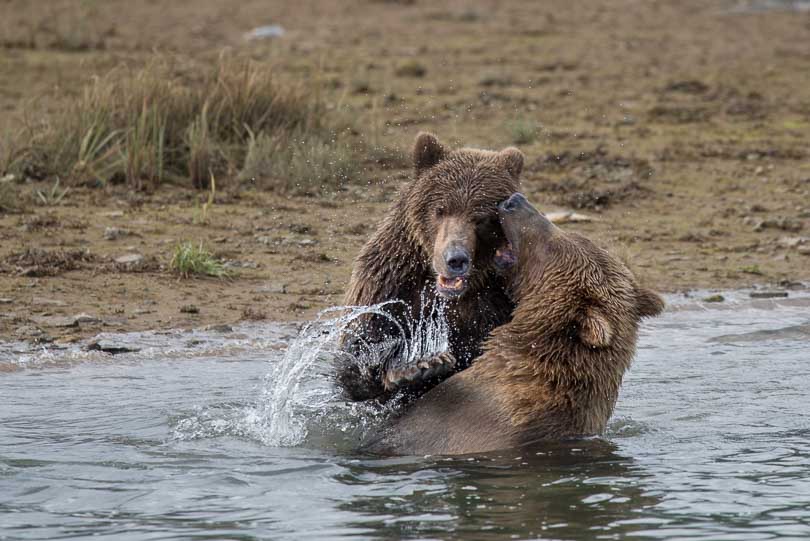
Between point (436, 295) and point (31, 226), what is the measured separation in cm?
508

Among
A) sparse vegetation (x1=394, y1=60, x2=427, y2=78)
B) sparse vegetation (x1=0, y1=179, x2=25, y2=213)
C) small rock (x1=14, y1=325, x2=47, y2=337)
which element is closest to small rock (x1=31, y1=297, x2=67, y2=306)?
small rock (x1=14, y1=325, x2=47, y2=337)

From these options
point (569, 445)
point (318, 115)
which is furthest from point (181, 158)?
point (569, 445)

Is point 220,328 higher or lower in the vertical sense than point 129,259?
lower

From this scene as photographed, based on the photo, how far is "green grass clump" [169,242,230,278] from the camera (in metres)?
10.5

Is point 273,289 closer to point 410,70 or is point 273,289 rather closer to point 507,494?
point 507,494

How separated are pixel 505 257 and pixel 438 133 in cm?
766

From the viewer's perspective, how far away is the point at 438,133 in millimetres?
14602

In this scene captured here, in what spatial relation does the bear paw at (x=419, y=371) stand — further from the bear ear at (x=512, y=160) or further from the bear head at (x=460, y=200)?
the bear ear at (x=512, y=160)

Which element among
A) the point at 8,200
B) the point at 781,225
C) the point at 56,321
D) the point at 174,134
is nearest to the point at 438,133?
the point at 174,134

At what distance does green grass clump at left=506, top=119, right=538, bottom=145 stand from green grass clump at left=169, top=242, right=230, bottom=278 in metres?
4.98

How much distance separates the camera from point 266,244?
37.6 feet

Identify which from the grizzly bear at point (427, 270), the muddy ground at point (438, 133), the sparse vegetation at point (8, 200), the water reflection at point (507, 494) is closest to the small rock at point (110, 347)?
the muddy ground at point (438, 133)

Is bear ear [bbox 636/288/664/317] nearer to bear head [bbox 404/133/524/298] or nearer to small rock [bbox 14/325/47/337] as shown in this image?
bear head [bbox 404/133/524/298]

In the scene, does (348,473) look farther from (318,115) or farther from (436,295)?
(318,115)
